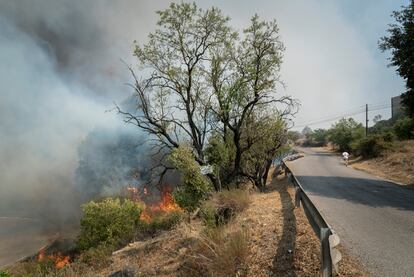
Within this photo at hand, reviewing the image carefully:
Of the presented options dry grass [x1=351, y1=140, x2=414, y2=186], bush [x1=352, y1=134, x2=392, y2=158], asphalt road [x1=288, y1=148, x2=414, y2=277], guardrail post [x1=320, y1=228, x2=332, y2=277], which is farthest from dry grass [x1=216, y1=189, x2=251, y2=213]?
bush [x1=352, y1=134, x2=392, y2=158]

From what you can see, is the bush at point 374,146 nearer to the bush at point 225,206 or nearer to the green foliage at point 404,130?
the green foliage at point 404,130

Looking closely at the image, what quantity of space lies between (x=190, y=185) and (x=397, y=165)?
21463mm

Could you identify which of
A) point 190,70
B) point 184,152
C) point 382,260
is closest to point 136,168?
point 190,70

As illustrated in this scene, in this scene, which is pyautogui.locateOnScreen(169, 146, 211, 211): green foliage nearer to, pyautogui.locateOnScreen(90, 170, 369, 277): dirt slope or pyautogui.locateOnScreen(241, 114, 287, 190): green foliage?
pyautogui.locateOnScreen(90, 170, 369, 277): dirt slope

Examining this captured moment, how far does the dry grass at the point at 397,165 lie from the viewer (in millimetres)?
24375

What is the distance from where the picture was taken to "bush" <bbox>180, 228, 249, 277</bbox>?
7.23 meters

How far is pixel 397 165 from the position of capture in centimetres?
2956

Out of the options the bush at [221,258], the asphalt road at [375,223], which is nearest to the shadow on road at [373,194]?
the asphalt road at [375,223]

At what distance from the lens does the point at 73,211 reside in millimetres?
58406

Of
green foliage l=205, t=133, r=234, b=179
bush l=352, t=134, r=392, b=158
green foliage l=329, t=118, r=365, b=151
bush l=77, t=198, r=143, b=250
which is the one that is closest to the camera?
bush l=77, t=198, r=143, b=250

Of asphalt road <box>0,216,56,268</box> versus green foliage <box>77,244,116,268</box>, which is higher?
green foliage <box>77,244,116,268</box>

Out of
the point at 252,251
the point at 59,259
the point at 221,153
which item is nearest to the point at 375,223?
the point at 252,251

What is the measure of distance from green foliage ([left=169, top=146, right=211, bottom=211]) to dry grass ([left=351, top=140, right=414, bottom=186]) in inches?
517

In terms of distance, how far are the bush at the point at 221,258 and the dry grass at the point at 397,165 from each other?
55.4 ft
